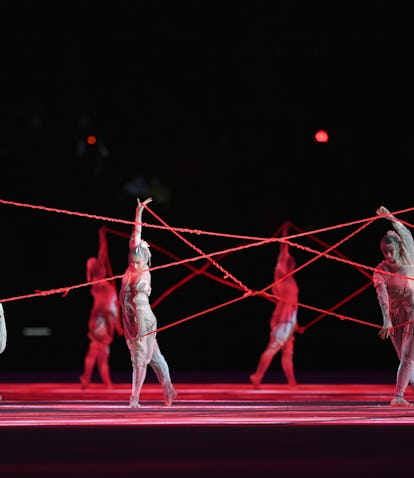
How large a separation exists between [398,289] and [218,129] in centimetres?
2450

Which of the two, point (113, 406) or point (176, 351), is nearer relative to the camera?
point (113, 406)

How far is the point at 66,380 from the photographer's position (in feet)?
99.2

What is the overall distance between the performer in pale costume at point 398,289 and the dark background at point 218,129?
791 inches

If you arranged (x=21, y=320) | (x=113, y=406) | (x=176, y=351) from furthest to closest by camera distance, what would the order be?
1. (x=21, y=320)
2. (x=176, y=351)
3. (x=113, y=406)

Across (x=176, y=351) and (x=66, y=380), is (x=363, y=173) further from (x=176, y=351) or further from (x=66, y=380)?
(x=66, y=380)

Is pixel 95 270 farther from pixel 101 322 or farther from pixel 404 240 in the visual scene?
pixel 404 240

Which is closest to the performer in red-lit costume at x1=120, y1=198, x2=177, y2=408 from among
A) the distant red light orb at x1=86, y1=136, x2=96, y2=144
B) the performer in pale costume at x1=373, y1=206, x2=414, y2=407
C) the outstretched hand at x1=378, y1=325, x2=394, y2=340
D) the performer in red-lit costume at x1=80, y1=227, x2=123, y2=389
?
the outstretched hand at x1=378, y1=325, x2=394, y2=340

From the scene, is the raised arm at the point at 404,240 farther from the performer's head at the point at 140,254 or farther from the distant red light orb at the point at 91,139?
the distant red light orb at the point at 91,139
